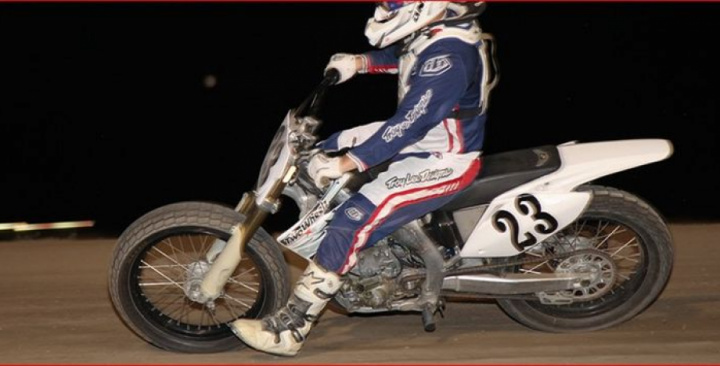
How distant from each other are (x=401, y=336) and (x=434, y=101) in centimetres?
143

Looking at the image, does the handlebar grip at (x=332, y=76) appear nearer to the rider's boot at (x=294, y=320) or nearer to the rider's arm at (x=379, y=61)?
the rider's arm at (x=379, y=61)

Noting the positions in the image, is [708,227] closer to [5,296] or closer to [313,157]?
[313,157]

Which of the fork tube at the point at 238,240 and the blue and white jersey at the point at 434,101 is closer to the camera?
the blue and white jersey at the point at 434,101

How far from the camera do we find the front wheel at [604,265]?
20.3 ft

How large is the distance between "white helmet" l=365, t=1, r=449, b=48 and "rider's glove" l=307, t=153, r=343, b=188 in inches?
26.9

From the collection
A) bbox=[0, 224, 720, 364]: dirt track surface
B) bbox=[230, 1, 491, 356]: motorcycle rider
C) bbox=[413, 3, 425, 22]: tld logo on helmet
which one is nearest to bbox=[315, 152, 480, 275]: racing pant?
bbox=[230, 1, 491, 356]: motorcycle rider

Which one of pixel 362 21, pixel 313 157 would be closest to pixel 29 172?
pixel 362 21

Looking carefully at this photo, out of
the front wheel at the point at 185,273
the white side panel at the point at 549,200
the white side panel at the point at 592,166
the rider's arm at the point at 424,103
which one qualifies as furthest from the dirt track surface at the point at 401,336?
the rider's arm at the point at 424,103

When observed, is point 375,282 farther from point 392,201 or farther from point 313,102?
point 313,102

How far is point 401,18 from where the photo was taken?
5.94 metres

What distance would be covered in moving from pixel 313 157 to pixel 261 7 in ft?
25.0

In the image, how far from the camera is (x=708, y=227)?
29.2ft

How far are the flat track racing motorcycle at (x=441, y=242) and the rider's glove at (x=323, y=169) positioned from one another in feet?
0.59

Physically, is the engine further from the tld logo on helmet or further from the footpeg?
the tld logo on helmet
